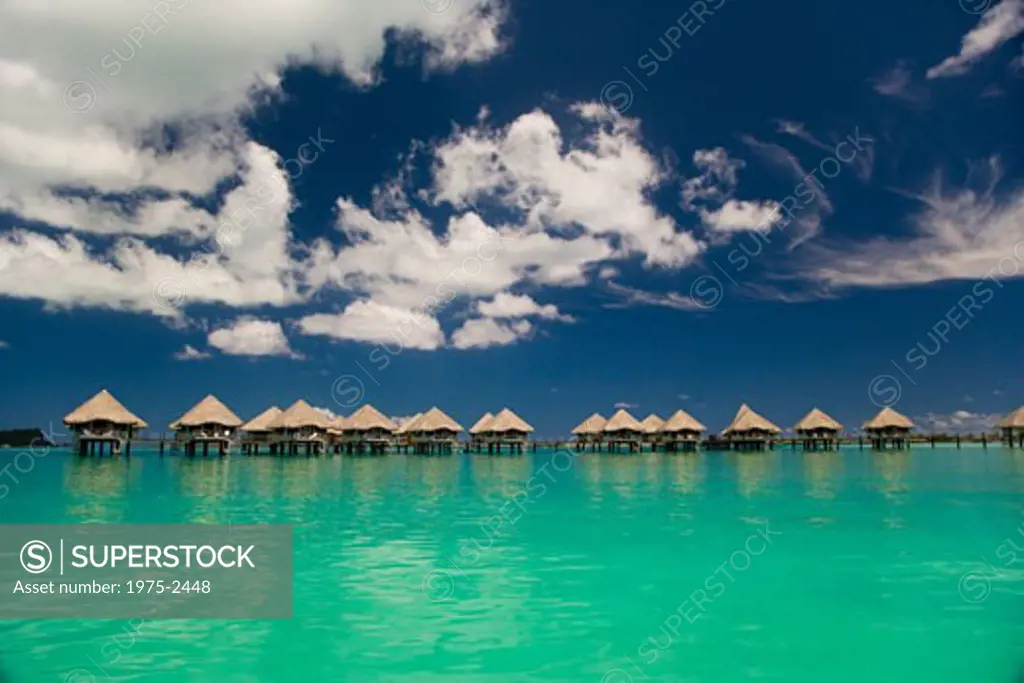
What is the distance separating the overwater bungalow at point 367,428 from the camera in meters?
66.4

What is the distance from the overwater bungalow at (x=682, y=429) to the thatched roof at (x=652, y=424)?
2.99 feet

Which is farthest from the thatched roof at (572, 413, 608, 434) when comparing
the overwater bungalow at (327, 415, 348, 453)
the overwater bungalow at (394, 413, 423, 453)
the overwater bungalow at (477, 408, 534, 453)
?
the overwater bungalow at (327, 415, 348, 453)

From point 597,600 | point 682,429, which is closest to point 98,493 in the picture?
point 597,600

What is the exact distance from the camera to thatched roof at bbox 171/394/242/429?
5503 cm

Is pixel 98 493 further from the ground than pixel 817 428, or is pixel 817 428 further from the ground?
pixel 817 428

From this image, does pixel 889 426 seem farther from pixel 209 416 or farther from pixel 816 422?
pixel 209 416

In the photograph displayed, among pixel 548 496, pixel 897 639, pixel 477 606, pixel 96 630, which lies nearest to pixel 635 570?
pixel 477 606

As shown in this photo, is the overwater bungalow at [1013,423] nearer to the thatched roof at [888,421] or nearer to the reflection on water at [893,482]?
the thatched roof at [888,421]

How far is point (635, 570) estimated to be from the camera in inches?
504

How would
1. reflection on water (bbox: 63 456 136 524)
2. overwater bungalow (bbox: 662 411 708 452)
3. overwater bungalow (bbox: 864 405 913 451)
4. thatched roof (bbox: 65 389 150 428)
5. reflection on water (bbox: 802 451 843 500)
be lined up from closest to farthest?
reflection on water (bbox: 63 456 136 524), reflection on water (bbox: 802 451 843 500), thatched roof (bbox: 65 389 150 428), overwater bungalow (bbox: 864 405 913 451), overwater bungalow (bbox: 662 411 708 452)

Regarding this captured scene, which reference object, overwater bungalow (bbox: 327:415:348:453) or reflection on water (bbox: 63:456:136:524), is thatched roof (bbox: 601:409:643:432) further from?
reflection on water (bbox: 63:456:136:524)

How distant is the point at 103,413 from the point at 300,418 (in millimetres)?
14629

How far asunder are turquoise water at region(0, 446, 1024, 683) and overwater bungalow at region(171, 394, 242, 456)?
3342 centimetres

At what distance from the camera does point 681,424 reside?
229 feet
